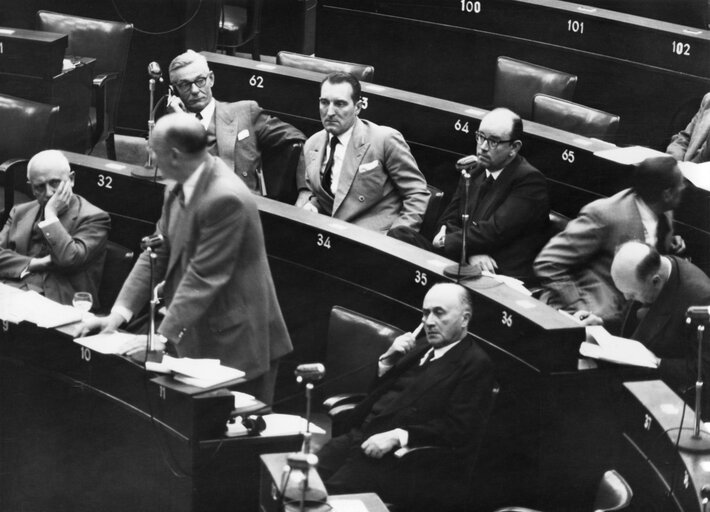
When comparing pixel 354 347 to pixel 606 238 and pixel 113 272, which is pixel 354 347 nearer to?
pixel 606 238

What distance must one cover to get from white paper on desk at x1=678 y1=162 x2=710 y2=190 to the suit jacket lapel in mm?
975

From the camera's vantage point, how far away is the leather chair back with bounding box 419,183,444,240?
393cm

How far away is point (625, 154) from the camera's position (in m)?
3.78

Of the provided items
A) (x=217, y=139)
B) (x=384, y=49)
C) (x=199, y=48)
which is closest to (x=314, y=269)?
(x=217, y=139)

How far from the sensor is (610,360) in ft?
9.85

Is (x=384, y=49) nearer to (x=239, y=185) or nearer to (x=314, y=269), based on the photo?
(x=314, y=269)

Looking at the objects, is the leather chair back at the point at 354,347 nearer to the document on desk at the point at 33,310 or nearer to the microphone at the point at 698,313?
the document on desk at the point at 33,310

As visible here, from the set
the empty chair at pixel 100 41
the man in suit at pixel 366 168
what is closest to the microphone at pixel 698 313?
the man in suit at pixel 366 168

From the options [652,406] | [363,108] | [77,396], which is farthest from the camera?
[363,108]

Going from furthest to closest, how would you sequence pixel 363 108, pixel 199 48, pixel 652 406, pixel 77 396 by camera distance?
pixel 199 48 → pixel 363 108 → pixel 77 396 → pixel 652 406

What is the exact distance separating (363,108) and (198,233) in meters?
1.65

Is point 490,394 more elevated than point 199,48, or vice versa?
point 199,48

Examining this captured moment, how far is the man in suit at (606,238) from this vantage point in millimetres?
3361

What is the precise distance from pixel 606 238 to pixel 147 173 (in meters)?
1.48
